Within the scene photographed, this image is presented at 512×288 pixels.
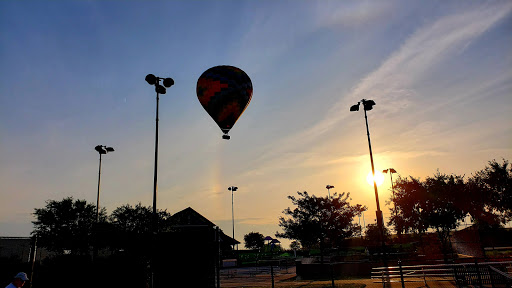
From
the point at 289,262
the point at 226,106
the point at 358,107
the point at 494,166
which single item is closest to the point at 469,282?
the point at 358,107

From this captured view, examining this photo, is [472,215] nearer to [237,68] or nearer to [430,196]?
[430,196]

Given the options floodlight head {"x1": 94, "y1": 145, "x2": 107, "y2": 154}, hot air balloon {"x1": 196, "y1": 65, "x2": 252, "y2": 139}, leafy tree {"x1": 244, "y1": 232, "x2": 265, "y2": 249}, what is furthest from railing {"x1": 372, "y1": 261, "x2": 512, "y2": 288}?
leafy tree {"x1": 244, "y1": 232, "x2": 265, "y2": 249}

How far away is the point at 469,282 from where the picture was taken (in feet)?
→ 52.8

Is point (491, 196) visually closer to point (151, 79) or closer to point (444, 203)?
point (444, 203)

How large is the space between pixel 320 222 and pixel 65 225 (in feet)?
92.6

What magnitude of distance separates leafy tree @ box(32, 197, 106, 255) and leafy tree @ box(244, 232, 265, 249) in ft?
249

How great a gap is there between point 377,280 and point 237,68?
15850 millimetres

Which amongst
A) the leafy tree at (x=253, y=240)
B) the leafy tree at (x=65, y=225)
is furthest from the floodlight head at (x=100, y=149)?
the leafy tree at (x=253, y=240)

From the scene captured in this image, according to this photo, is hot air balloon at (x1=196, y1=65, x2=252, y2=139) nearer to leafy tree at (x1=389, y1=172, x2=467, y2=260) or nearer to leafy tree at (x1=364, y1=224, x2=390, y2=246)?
leafy tree at (x1=389, y1=172, x2=467, y2=260)

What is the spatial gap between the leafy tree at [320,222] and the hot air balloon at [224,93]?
1386 cm

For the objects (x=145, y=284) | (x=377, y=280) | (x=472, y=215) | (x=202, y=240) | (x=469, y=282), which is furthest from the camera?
(x=472, y=215)

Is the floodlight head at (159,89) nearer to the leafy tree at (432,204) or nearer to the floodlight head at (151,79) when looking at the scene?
the floodlight head at (151,79)

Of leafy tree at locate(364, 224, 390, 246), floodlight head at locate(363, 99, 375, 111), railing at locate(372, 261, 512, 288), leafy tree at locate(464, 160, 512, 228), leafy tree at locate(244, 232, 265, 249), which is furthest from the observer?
leafy tree at locate(244, 232, 265, 249)

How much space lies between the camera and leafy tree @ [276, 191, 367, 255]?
32.4m
